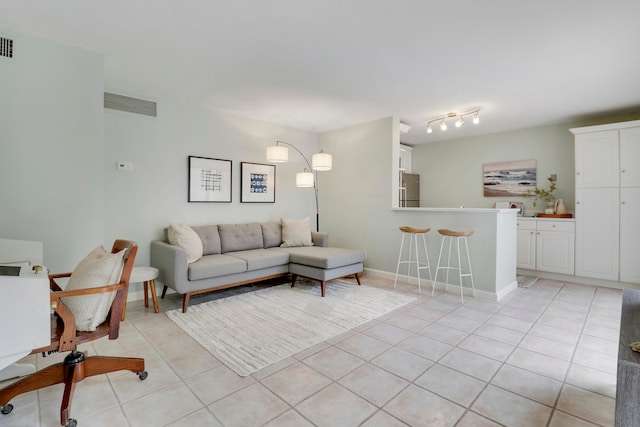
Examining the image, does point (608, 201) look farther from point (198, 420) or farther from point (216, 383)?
point (198, 420)

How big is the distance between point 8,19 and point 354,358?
11.8ft

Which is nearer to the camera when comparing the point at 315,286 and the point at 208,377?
the point at 208,377

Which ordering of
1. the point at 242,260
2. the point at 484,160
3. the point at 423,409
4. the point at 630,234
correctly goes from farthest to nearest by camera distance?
1. the point at 484,160
2. the point at 630,234
3. the point at 242,260
4. the point at 423,409

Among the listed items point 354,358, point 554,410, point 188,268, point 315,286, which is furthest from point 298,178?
point 554,410

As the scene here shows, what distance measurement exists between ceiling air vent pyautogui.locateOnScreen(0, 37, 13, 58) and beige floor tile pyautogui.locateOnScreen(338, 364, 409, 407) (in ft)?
11.5

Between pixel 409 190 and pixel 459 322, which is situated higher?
pixel 409 190

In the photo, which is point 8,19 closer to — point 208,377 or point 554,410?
point 208,377

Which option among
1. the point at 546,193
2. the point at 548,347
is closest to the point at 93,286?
the point at 548,347

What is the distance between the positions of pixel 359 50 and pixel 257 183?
279 centimetres

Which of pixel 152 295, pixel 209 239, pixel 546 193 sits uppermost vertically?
pixel 546 193

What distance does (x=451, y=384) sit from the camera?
1978 mm

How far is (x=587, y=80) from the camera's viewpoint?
3330 mm

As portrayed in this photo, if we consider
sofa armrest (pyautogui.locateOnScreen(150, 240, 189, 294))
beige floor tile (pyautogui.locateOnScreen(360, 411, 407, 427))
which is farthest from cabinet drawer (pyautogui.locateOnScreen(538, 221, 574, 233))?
sofa armrest (pyautogui.locateOnScreen(150, 240, 189, 294))

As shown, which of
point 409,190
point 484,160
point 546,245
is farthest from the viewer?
point 409,190
